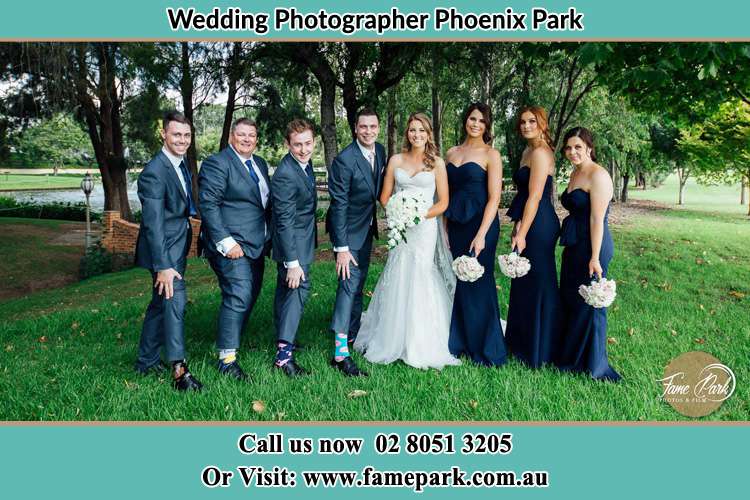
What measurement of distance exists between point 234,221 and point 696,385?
3919 mm

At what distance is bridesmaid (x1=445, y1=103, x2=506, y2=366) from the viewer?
14.6ft

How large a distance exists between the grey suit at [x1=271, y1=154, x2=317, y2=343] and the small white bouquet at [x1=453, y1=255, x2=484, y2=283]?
4.37ft

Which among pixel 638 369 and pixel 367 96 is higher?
pixel 367 96

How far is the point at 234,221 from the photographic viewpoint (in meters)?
4.27

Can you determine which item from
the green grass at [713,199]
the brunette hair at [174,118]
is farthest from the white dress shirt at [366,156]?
the green grass at [713,199]

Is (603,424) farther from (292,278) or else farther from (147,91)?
(147,91)

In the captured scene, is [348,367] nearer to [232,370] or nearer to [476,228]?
[232,370]

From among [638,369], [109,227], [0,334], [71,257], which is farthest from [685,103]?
[71,257]

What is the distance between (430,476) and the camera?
3.44m

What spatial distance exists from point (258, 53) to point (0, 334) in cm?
670

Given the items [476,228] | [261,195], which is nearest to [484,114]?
[476,228]

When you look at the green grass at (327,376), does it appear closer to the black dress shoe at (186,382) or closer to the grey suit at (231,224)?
the black dress shoe at (186,382)

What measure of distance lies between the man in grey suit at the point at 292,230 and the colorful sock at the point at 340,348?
326 millimetres

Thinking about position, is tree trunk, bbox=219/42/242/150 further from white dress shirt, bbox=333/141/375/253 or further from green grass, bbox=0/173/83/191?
white dress shirt, bbox=333/141/375/253
